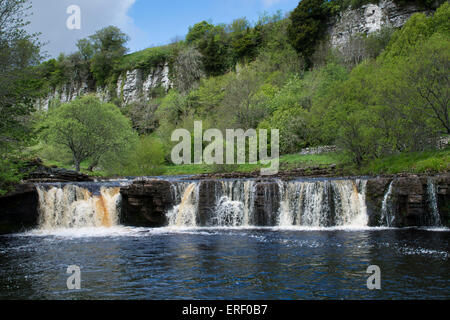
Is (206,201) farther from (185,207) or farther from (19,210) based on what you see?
(19,210)

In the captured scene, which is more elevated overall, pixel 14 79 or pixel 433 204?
pixel 14 79

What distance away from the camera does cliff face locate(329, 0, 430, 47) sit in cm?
5022

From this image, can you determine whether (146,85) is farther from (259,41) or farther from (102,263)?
(102,263)

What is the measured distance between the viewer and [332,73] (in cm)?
4416

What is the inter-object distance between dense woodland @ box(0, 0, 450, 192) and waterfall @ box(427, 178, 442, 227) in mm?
3818

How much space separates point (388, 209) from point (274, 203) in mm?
6272

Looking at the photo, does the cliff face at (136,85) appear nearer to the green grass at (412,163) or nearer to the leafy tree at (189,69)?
the leafy tree at (189,69)

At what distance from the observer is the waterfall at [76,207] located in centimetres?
2159

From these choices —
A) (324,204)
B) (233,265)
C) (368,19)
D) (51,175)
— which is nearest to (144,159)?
(51,175)

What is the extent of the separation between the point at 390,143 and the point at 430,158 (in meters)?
3.57

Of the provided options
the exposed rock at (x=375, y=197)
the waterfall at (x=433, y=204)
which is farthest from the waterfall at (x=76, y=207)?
the waterfall at (x=433, y=204)

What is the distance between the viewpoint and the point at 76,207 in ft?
71.8

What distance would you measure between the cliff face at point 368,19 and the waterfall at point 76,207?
4632 centimetres

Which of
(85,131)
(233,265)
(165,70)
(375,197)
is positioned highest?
(165,70)
